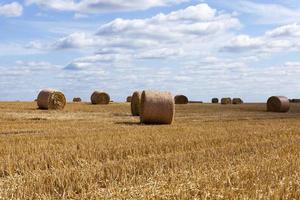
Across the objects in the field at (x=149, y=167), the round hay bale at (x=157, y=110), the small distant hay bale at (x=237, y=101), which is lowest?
the field at (x=149, y=167)

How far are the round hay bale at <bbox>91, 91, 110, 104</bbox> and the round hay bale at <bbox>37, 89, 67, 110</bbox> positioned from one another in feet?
24.7

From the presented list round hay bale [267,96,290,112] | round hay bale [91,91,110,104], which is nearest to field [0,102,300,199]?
round hay bale [267,96,290,112]

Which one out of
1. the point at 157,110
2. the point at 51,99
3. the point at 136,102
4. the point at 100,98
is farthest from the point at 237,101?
the point at 157,110

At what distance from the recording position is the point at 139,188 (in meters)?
5.36

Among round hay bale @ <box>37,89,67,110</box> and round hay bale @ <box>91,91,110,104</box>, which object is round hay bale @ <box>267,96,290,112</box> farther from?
round hay bale @ <box>37,89,67,110</box>

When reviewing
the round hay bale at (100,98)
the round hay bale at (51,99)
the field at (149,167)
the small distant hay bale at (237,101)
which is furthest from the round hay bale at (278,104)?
the field at (149,167)

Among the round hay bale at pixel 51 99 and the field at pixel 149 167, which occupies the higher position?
the round hay bale at pixel 51 99

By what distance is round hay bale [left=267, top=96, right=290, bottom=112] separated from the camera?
97.1 ft

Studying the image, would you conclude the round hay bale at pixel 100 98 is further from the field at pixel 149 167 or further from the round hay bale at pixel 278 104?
the field at pixel 149 167

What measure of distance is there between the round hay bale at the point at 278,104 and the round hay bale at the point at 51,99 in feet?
40.2

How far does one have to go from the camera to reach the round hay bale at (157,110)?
17.8m

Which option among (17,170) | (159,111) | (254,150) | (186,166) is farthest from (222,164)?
(159,111)

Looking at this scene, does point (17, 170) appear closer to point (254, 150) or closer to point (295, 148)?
point (254, 150)

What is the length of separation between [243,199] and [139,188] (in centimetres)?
110
